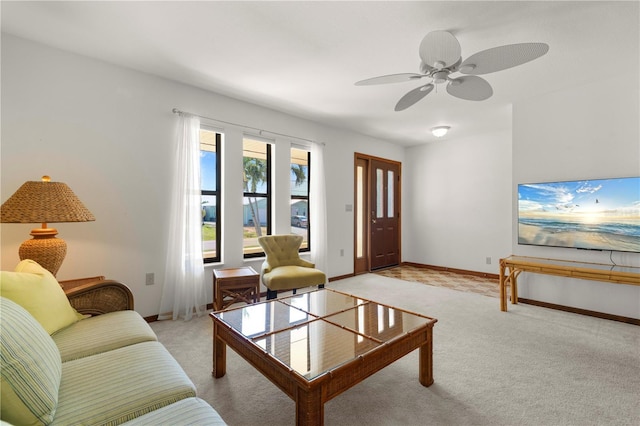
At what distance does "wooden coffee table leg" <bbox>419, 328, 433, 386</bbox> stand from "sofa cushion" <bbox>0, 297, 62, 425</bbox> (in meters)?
1.87

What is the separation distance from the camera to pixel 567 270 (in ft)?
9.96

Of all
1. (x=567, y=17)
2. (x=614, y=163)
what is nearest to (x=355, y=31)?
(x=567, y=17)

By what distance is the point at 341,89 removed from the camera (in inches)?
134

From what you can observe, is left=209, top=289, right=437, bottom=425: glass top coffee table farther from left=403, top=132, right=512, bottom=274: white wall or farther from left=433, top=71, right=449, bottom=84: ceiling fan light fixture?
left=403, top=132, right=512, bottom=274: white wall

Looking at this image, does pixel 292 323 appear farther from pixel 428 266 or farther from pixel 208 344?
pixel 428 266

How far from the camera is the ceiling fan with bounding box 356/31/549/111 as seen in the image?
184 centimetres

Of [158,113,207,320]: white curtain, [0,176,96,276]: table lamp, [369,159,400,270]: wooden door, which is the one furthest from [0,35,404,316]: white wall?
[369,159,400,270]: wooden door

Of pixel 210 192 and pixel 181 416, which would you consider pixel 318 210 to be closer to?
pixel 210 192

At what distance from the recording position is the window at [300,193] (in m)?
4.54

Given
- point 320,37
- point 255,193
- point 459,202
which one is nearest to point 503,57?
point 320,37

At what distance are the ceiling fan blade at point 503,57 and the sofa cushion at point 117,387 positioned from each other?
2.55 m

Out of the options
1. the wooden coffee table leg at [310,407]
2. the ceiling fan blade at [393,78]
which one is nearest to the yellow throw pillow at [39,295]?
the wooden coffee table leg at [310,407]

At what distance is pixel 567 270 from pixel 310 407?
10.3ft

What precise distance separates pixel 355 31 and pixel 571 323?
3499 mm
